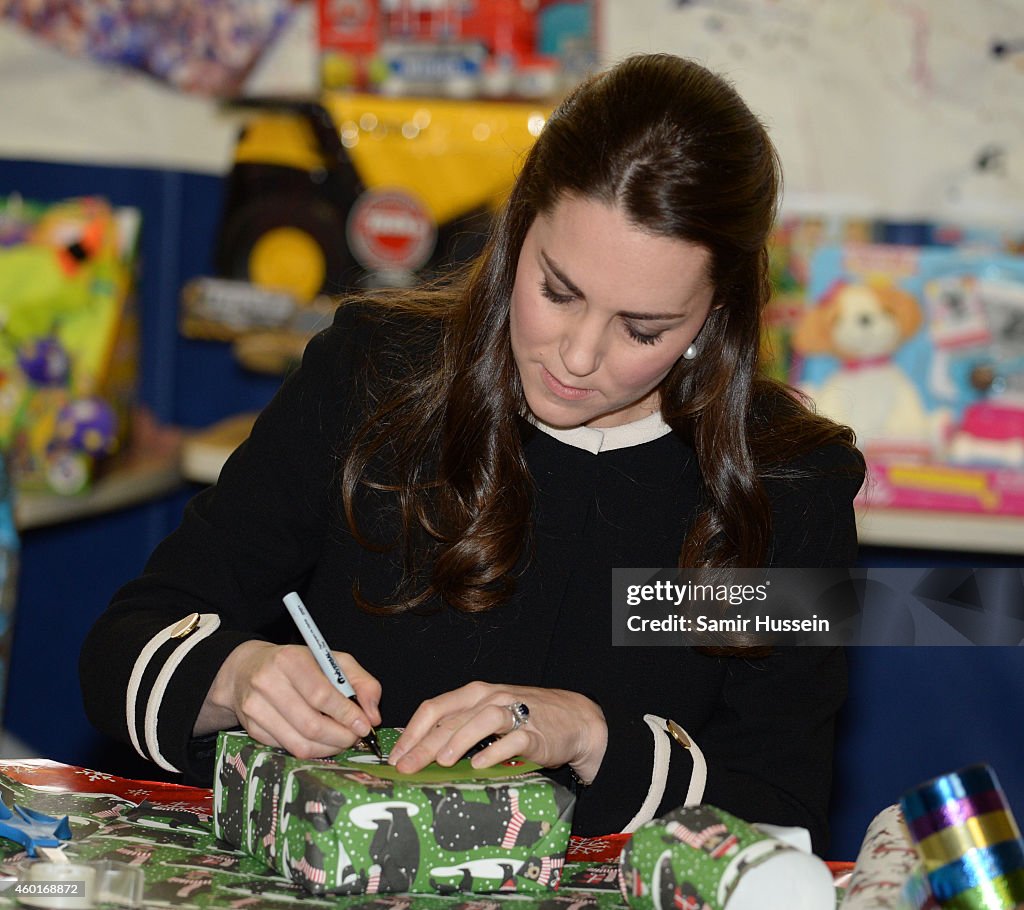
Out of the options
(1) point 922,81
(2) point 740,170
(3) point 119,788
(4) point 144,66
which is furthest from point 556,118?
(4) point 144,66

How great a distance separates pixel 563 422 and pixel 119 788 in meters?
0.44

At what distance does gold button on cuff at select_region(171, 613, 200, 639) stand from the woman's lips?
1.09 feet

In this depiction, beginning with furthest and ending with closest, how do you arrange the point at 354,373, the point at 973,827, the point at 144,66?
the point at 144,66 → the point at 354,373 → the point at 973,827

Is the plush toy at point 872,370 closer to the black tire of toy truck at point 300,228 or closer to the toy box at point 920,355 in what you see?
the toy box at point 920,355

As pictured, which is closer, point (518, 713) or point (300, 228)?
point (518, 713)

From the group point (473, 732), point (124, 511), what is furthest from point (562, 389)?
point (124, 511)

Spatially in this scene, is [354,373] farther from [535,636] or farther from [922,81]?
[922,81]

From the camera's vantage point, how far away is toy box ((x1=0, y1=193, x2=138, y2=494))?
1.86 meters

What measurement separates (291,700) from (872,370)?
4.35 feet

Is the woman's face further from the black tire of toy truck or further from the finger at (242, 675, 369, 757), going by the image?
the black tire of toy truck

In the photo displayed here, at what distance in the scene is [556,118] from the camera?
3.66ft

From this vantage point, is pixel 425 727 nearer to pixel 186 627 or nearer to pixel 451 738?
pixel 451 738

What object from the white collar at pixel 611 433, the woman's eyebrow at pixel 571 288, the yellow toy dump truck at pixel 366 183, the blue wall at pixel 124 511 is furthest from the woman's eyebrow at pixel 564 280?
the blue wall at pixel 124 511

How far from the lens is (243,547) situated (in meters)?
1.19
